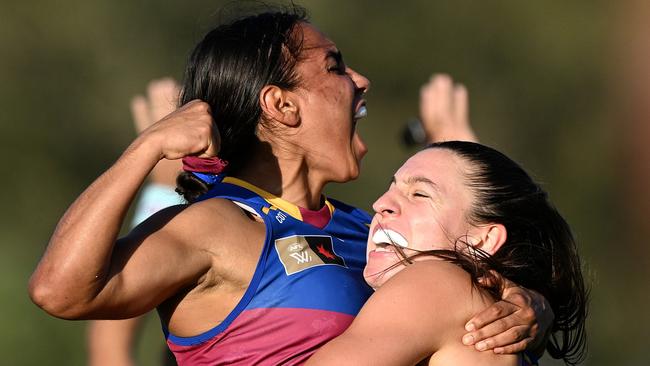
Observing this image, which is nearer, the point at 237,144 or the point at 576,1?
the point at 237,144

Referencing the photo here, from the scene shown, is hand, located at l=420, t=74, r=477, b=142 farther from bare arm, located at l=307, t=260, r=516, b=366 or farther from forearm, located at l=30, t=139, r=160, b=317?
forearm, located at l=30, t=139, r=160, b=317

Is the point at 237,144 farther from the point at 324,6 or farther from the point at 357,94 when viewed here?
the point at 324,6

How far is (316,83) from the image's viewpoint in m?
3.67

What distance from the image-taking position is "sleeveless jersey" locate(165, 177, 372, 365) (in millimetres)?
3152

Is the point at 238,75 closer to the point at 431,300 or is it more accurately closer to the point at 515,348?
the point at 431,300

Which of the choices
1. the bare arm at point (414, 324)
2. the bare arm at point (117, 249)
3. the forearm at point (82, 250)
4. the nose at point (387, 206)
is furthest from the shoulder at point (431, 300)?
the forearm at point (82, 250)

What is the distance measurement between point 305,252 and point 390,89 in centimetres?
1056

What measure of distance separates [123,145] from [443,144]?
10.1 metres

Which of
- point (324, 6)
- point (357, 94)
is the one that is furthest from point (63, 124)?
point (357, 94)

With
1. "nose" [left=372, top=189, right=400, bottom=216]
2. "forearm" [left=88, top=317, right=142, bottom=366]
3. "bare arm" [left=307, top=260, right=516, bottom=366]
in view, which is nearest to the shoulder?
"bare arm" [left=307, top=260, right=516, bottom=366]

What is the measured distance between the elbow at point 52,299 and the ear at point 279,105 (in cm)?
97

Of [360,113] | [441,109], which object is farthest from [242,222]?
[441,109]

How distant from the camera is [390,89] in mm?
13742

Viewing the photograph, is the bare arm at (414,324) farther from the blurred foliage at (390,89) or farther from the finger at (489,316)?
the blurred foliage at (390,89)
